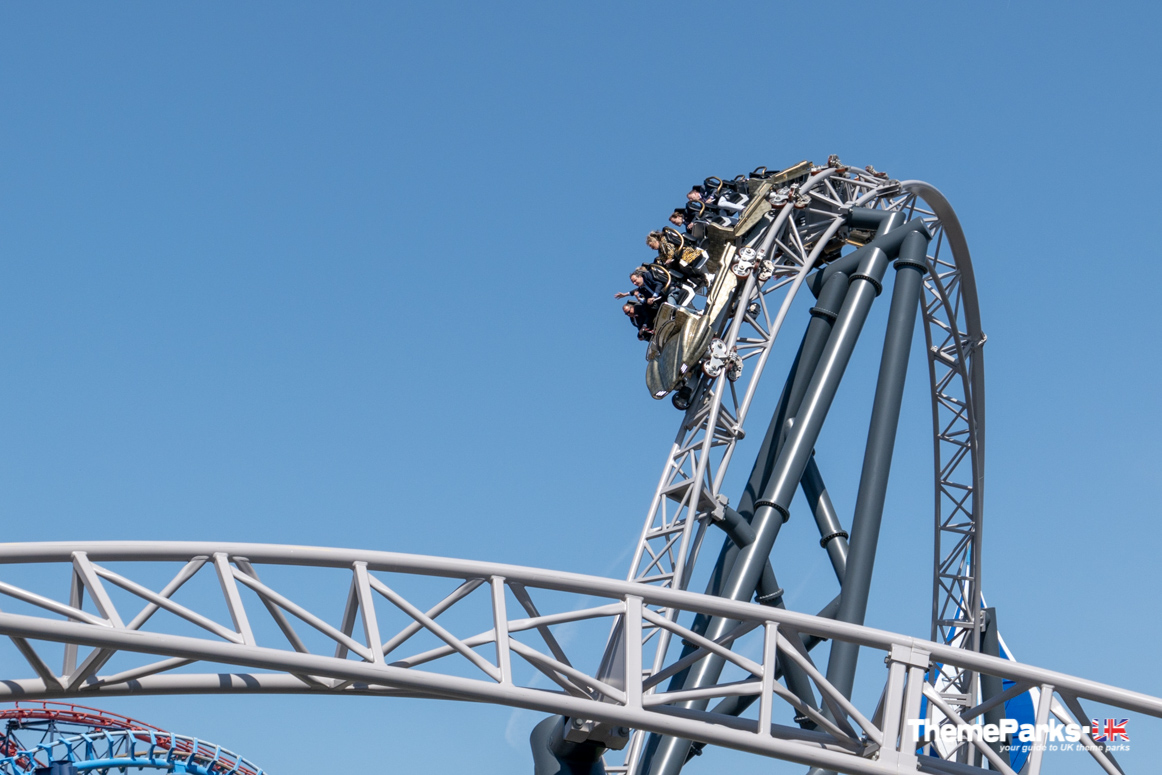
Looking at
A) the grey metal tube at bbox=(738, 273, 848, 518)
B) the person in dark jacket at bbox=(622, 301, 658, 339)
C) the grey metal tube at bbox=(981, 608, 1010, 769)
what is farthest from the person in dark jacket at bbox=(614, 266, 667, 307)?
the grey metal tube at bbox=(981, 608, 1010, 769)

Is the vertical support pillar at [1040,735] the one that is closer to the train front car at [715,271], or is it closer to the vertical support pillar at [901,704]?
the vertical support pillar at [901,704]

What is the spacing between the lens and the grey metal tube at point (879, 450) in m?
13.2

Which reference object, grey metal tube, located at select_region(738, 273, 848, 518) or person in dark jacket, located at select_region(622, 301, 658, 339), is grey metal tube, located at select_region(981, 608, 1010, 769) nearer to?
grey metal tube, located at select_region(738, 273, 848, 518)

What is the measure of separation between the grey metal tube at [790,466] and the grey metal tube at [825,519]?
168 centimetres

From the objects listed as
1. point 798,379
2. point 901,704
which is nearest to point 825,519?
point 798,379

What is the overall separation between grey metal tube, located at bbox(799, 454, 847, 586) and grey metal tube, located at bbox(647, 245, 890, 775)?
5.53ft

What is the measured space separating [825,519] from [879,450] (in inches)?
89.9

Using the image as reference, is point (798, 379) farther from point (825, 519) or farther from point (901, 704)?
point (901, 704)

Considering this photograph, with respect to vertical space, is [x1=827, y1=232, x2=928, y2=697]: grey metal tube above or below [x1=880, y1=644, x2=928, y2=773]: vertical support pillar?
above

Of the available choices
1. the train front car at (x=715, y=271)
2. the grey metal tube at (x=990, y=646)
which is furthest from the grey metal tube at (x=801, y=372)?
the grey metal tube at (x=990, y=646)

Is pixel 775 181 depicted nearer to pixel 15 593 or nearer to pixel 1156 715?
pixel 1156 715

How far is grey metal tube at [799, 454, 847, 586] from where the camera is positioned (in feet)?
55.4

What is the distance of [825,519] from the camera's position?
17266 mm

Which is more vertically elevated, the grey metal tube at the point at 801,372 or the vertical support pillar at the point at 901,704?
the grey metal tube at the point at 801,372
